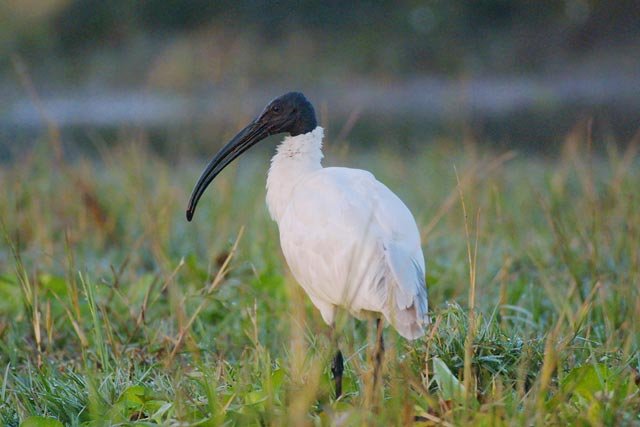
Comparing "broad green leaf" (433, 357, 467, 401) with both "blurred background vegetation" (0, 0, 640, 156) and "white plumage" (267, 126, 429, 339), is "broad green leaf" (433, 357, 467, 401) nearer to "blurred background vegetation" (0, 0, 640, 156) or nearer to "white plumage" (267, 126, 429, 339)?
"white plumage" (267, 126, 429, 339)

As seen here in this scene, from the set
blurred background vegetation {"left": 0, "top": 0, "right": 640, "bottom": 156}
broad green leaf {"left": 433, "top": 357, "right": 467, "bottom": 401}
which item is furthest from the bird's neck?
blurred background vegetation {"left": 0, "top": 0, "right": 640, "bottom": 156}

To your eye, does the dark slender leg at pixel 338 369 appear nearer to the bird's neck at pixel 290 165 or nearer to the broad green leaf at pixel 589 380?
the broad green leaf at pixel 589 380

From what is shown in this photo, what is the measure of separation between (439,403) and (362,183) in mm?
1036

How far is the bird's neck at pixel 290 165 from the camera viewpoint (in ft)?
12.5

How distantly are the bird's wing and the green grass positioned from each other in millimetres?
134

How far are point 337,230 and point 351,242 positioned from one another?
0.26 feet

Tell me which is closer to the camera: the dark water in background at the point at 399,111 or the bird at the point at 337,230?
the bird at the point at 337,230

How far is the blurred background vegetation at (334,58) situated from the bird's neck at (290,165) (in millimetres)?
9664

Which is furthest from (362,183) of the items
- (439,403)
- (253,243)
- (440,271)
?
(253,243)

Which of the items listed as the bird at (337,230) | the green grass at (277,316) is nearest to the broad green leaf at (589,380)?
the green grass at (277,316)

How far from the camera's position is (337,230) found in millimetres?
3363

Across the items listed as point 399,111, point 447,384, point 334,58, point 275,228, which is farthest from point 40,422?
point 334,58

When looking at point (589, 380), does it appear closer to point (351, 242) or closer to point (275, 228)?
point (351, 242)

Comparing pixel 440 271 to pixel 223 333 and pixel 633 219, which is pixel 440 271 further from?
pixel 223 333
